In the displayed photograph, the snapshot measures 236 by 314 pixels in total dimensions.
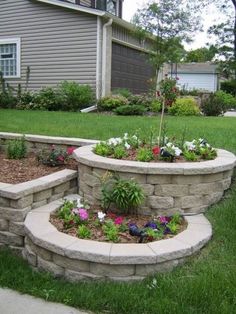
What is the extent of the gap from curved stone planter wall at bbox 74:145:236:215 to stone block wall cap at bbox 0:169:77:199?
1.36 feet

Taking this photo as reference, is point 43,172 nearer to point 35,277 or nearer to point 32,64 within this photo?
point 35,277

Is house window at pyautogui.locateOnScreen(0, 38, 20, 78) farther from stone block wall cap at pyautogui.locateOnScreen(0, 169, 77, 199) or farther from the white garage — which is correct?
the white garage

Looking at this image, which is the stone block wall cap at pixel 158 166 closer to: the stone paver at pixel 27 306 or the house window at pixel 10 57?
the stone paver at pixel 27 306

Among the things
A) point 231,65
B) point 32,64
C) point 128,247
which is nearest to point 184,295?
point 128,247

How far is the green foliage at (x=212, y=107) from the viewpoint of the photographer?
38.3ft

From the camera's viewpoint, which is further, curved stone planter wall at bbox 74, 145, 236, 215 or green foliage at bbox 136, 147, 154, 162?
green foliage at bbox 136, 147, 154, 162

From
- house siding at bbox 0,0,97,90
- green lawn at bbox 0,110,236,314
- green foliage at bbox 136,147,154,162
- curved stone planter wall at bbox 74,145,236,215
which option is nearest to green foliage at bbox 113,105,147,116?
house siding at bbox 0,0,97,90

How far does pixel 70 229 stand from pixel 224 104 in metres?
9.85

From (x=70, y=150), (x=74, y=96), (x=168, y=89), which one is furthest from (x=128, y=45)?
(x=168, y=89)

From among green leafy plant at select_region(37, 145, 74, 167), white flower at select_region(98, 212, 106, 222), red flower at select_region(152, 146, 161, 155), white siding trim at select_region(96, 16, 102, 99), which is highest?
white siding trim at select_region(96, 16, 102, 99)

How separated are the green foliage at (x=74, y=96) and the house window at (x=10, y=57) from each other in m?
2.94

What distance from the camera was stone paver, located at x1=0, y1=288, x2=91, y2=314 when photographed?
8.69 ft

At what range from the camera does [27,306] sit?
2721 mm

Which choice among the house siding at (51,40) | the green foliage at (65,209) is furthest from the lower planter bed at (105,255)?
the house siding at (51,40)
